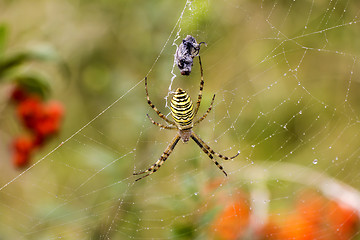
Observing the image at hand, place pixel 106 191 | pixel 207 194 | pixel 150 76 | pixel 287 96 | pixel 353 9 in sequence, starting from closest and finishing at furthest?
pixel 207 194
pixel 106 191
pixel 150 76
pixel 353 9
pixel 287 96

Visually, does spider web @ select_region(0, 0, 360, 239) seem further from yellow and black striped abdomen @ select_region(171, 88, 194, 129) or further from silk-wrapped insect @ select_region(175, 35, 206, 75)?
silk-wrapped insect @ select_region(175, 35, 206, 75)

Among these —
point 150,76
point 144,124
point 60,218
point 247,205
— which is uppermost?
point 150,76

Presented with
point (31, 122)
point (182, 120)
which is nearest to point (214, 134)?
point (182, 120)

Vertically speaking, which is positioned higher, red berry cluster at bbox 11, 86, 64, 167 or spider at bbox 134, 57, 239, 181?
red berry cluster at bbox 11, 86, 64, 167

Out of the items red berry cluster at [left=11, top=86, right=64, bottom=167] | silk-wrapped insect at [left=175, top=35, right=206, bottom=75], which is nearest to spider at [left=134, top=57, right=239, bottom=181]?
silk-wrapped insect at [left=175, top=35, right=206, bottom=75]

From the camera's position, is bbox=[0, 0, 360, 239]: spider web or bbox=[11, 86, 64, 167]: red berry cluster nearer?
bbox=[11, 86, 64, 167]: red berry cluster

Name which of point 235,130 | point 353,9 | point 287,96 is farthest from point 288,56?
point 235,130

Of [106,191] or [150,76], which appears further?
[150,76]

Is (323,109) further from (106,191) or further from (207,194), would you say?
(106,191)
